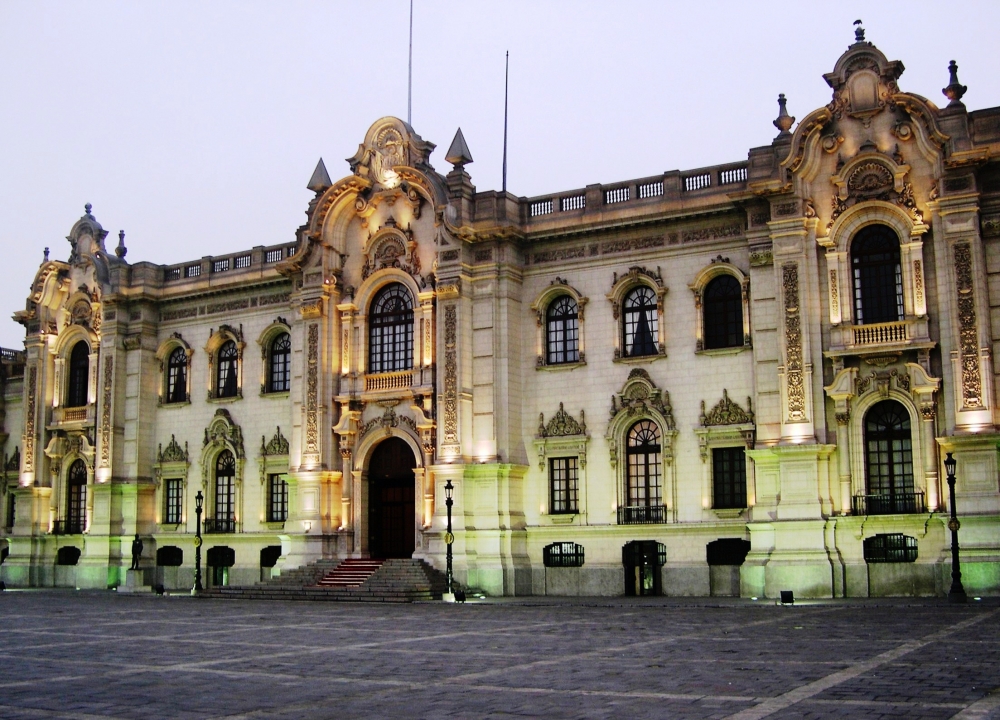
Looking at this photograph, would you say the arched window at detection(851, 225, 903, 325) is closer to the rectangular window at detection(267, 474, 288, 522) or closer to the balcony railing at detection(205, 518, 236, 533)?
the rectangular window at detection(267, 474, 288, 522)

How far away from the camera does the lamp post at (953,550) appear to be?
3002cm

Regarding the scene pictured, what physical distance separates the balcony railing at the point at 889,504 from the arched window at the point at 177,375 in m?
28.3

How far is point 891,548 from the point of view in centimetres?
3428

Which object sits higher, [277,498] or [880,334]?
[880,334]

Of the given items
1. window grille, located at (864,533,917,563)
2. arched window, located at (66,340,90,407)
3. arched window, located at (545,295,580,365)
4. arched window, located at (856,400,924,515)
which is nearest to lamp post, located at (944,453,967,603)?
window grille, located at (864,533,917,563)

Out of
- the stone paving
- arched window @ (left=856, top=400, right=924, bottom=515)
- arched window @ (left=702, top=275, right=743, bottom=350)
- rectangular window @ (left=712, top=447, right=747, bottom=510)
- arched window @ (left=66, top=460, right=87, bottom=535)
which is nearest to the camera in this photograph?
the stone paving

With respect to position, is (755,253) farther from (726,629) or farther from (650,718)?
(650,718)

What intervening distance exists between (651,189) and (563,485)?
1031 centimetres

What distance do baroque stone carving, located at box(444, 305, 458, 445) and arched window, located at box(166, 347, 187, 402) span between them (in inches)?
559

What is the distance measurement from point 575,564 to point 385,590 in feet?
20.8

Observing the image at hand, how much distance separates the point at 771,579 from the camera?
114 feet

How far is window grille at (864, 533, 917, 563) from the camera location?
111 ft

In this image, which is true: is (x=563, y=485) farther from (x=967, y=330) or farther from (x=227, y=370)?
(x=227, y=370)

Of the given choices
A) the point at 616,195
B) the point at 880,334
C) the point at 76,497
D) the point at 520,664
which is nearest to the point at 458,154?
the point at 616,195
